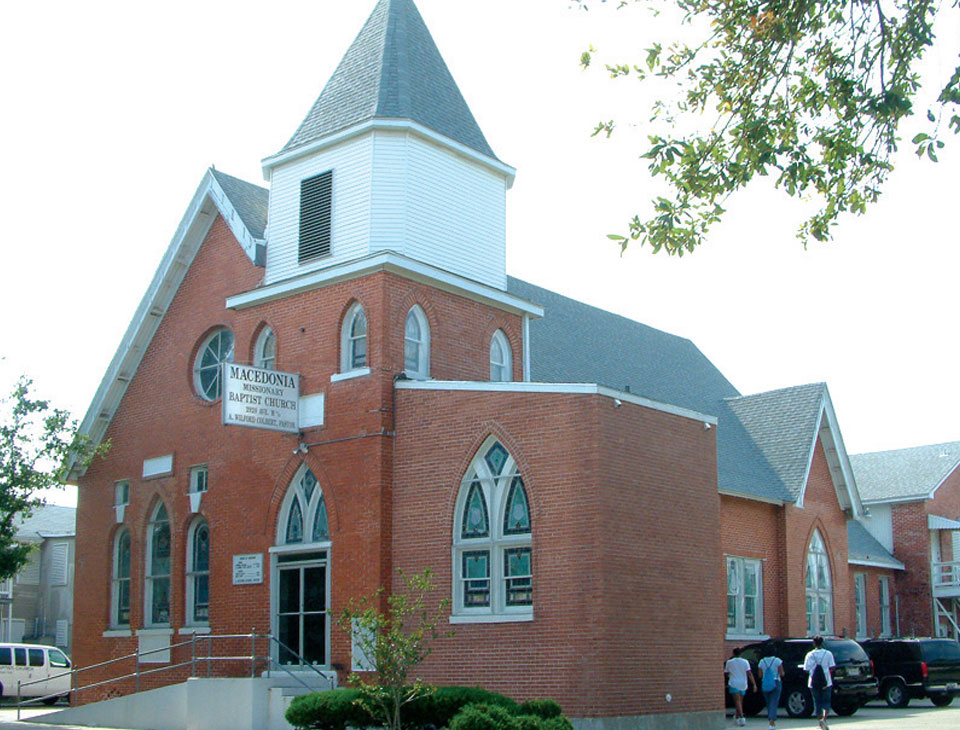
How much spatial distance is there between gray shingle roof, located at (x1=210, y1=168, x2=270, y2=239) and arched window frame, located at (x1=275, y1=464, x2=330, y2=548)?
533cm

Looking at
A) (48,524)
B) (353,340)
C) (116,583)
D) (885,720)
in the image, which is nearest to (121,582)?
(116,583)

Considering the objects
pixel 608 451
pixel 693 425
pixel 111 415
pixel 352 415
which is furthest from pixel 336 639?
pixel 111 415

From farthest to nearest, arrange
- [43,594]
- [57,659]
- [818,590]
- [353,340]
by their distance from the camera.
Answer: [43,594]
[57,659]
[818,590]
[353,340]

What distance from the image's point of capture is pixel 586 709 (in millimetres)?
18969

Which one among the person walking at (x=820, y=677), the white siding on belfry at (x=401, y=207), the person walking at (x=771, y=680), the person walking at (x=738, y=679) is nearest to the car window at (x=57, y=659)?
the white siding on belfry at (x=401, y=207)

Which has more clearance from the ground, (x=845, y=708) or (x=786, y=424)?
(x=786, y=424)

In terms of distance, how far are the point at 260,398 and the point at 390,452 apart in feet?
8.59

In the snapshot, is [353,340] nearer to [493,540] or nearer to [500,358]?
[500,358]

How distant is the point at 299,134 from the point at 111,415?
8130 mm

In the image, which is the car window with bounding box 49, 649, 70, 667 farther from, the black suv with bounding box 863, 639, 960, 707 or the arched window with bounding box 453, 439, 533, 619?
the black suv with bounding box 863, 639, 960, 707

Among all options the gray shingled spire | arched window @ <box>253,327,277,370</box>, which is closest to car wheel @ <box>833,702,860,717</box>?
the gray shingled spire

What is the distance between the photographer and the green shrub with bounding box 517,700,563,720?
55.3 ft

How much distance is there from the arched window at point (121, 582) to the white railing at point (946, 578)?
26883 millimetres

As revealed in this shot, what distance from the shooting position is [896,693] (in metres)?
29.0
